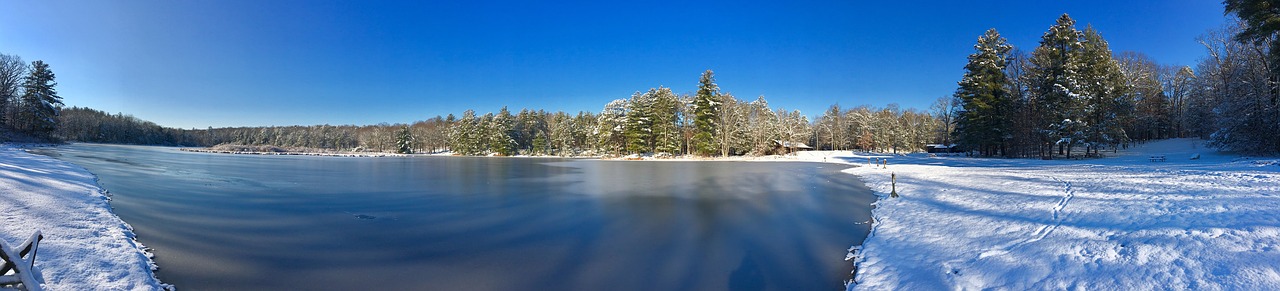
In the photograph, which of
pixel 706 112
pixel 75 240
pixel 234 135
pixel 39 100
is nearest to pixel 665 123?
pixel 706 112

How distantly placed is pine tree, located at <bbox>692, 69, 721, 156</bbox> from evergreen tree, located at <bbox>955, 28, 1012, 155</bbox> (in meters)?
24.1

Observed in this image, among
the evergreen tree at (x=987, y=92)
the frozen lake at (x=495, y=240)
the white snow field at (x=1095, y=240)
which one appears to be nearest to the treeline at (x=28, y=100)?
the frozen lake at (x=495, y=240)

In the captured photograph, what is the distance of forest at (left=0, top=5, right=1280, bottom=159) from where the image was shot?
24.8 meters

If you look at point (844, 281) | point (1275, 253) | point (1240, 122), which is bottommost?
point (844, 281)

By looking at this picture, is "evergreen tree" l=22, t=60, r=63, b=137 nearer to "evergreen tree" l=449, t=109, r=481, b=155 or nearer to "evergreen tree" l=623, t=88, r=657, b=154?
"evergreen tree" l=449, t=109, r=481, b=155

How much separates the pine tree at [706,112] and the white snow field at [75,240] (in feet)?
156

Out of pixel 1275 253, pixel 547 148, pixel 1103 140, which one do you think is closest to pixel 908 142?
pixel 1103 140

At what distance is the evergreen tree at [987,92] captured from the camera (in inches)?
1428

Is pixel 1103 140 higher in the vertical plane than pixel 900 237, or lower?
higher

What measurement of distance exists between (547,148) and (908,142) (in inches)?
2264

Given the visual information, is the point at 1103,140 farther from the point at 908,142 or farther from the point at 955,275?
the point at 908,142

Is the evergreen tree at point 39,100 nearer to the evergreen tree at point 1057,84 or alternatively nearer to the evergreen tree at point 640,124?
the evergreen tree at point 640,124

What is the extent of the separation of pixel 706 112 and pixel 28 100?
74.2 m

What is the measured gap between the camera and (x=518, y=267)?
6.54 m
